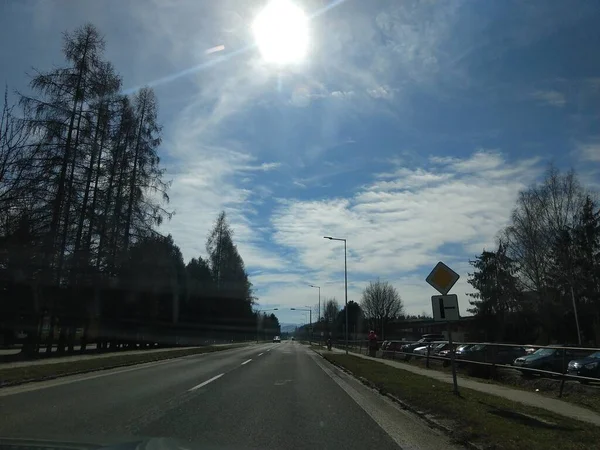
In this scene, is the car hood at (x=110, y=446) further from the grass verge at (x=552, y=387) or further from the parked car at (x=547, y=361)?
the parked car at (x=547, y=361)

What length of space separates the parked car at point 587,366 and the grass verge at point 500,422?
19.5 ft

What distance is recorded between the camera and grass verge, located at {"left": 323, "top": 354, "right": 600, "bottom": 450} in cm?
715

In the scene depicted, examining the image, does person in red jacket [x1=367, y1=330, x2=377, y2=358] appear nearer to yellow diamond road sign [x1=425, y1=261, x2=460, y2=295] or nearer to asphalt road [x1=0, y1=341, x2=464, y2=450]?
asphalt road [x1=0, y1=341, x2=464, y2=450]

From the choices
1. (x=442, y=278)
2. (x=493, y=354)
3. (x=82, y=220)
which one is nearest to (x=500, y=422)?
(x=442, y=278)

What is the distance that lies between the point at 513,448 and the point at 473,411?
10.5 ft

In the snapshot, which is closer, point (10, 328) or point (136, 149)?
point (10, 328)

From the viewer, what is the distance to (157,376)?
1812 cm

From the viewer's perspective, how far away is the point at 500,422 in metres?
8.61

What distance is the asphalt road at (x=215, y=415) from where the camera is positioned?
7.54m

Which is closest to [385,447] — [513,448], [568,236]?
[513,448]

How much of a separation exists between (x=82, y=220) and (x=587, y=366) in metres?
27.5

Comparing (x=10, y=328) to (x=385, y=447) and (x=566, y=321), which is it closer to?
(x=385, y=447)

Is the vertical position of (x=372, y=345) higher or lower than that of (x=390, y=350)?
higher

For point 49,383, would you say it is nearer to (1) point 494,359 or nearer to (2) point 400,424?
(2) point 400,424
